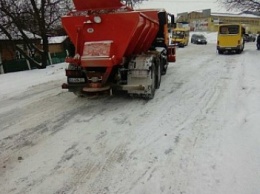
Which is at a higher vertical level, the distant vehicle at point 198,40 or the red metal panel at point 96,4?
the red metal panel at point 96,4

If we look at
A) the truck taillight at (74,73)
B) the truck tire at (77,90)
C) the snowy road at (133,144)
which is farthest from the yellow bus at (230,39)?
the truck taillight at (74,73)

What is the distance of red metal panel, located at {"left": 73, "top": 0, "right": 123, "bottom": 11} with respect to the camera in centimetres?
762

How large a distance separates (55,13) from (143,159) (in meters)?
18.8

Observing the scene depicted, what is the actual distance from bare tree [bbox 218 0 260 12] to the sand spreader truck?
2485cm

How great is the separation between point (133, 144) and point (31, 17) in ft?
57.9

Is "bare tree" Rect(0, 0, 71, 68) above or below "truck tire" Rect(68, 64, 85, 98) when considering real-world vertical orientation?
above

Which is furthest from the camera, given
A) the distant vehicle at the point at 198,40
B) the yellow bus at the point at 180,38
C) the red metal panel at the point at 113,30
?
the distant vehicle at the point at 198,40

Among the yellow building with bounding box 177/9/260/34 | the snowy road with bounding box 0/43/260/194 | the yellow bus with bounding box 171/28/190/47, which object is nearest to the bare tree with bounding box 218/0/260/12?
the yellow bus with bounding box 171/28/190/47

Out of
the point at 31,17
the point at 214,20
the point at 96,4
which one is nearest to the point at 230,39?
the point at 31,17

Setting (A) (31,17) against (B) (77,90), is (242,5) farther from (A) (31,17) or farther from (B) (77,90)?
(B) (77,90)

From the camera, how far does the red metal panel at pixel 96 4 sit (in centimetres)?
762

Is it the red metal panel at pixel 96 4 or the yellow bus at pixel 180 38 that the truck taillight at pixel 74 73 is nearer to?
the red metal panel at pixel 96 4

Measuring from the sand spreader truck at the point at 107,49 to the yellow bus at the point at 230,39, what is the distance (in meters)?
A: 16.0

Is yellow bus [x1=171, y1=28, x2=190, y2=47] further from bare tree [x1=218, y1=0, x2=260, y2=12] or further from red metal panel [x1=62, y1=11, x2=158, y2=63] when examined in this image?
red metal panel [x1=62, y1=11, x2=158, y2=63]
